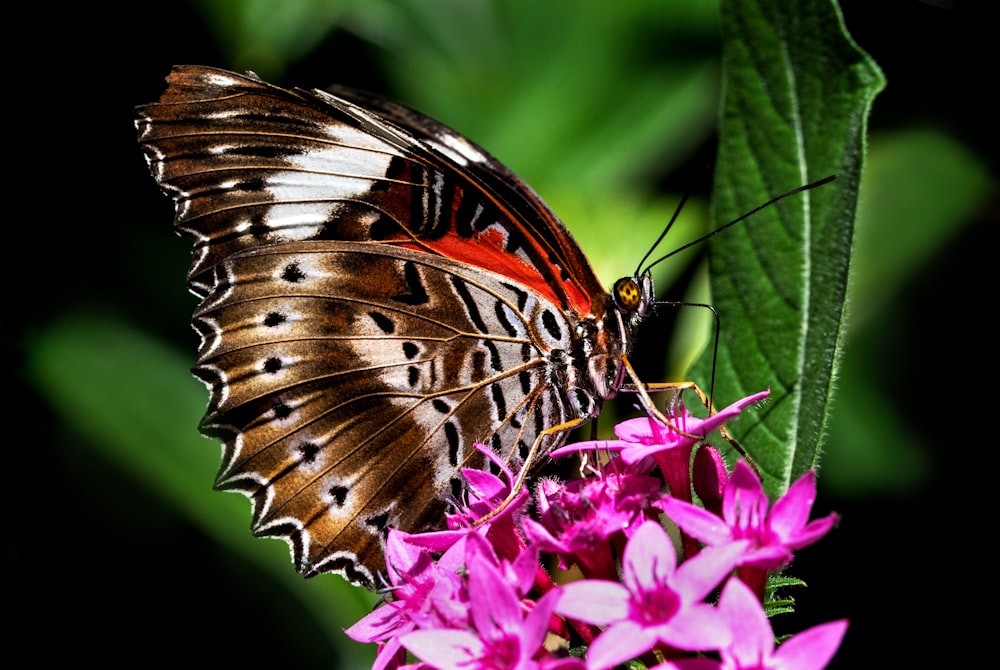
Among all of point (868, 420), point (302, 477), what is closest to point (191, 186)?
point (302, 477)

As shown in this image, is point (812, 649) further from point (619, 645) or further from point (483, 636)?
point (483, 636)

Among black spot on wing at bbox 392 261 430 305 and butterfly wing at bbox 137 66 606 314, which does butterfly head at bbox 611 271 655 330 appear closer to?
butterfly wing at bbox 137 66 606 314

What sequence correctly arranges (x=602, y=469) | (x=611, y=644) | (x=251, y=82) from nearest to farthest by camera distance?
(x=611, y=644), (x=602, y=469), (x=251, y=82)

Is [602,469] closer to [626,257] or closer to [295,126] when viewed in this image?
[295,126]

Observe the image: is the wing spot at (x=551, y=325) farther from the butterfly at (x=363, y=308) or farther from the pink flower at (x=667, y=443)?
the pink flower at (x=667, y=443)

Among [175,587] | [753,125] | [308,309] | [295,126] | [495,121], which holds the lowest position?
[175,587]

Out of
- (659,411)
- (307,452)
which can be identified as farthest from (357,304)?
(659,411)

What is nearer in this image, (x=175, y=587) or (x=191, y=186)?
(x=191, y=186)
